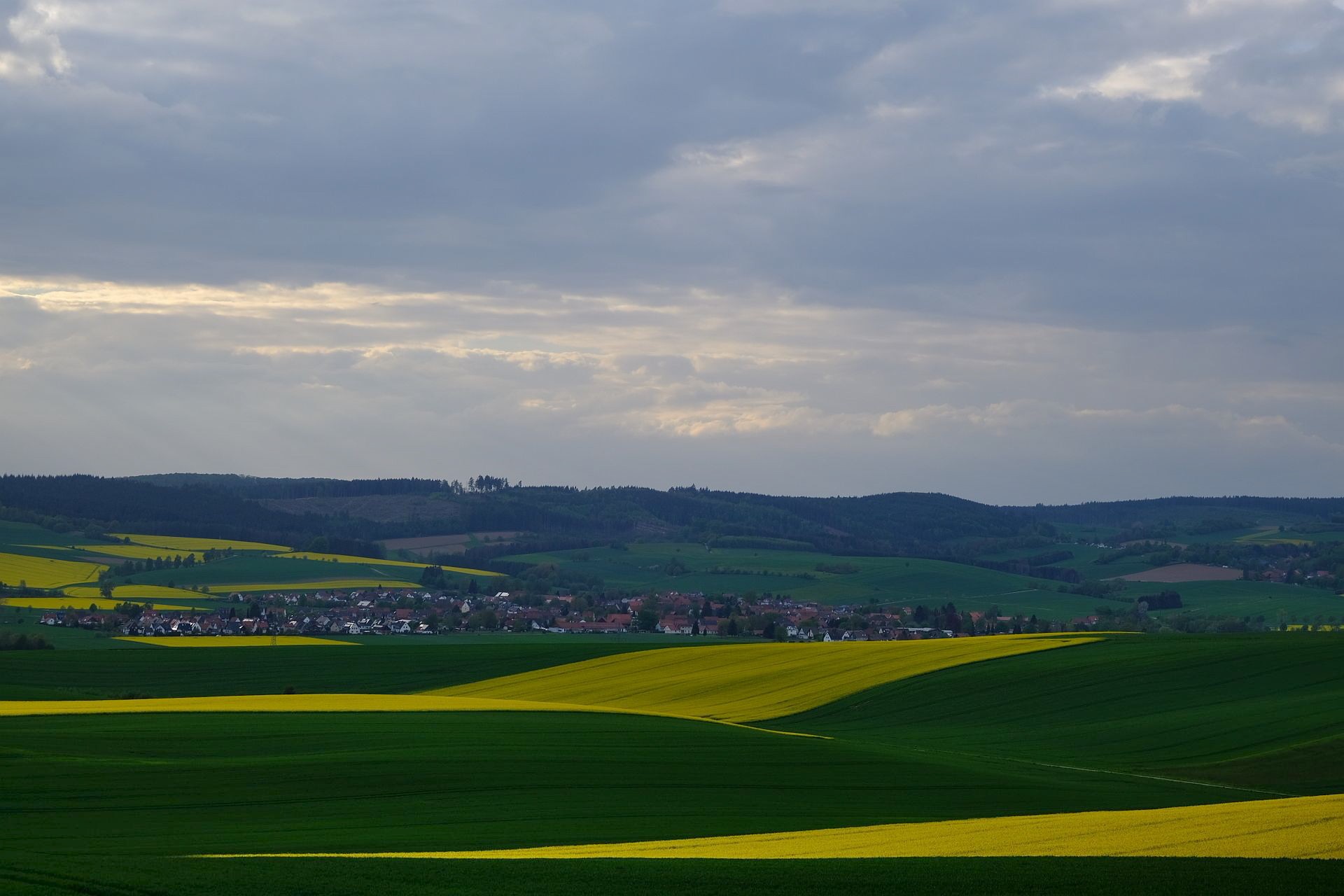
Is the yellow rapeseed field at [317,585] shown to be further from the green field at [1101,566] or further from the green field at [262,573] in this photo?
the green field at [1101,566]

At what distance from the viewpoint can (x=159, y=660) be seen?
237 ft

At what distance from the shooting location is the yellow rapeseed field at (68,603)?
332 ft

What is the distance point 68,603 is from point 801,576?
84.7m

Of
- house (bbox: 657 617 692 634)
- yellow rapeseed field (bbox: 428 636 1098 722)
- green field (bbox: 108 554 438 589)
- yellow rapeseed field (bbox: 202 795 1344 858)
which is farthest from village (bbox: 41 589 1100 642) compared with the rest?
yellow rapeseed field (bbox: 202 795 1344 858)

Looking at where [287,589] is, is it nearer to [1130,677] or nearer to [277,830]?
[1130,677]

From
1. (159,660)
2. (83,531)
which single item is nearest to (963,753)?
(159,660)

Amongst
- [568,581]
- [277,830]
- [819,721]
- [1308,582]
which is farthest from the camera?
[568,581]

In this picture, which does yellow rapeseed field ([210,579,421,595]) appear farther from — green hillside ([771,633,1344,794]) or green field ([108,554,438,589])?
green hillside ([771,633,1344,794])

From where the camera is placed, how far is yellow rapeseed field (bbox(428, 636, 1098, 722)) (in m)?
58.6

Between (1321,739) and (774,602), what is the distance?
92641 millimetres

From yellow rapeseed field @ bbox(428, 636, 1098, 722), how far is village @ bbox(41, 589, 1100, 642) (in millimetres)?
26398

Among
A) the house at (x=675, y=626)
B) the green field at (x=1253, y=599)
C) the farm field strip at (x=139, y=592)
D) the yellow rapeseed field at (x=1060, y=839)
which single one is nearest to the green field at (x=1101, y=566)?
the green field at (x=1253, y=599)

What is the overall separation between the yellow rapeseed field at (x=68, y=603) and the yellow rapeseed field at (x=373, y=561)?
43.3m

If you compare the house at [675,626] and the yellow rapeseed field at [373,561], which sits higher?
the yellow rapeseed field at [373,561]
